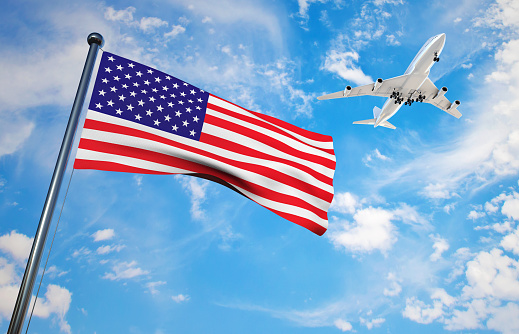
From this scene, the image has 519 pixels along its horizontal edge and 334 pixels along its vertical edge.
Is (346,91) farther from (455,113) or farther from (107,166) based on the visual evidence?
(107,166)

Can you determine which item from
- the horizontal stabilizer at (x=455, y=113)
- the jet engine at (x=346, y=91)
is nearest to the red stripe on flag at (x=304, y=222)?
the jet engine at (x=346, y=91)

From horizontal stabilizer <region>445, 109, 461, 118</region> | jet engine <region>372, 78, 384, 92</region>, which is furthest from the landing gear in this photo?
horizontal stabilizer <region>445, 109, 461, 118</region>

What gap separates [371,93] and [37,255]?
1825 inches

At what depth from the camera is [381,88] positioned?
4650 centimetres

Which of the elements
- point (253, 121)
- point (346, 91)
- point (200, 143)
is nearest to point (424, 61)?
point (346, 91)

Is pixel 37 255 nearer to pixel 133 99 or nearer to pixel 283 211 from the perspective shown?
pixel 133 99

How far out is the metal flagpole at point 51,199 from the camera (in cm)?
475

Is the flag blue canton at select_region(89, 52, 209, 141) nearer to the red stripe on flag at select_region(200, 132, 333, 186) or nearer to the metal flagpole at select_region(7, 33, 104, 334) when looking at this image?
the red stripe on flag at select_region(200, 132, 333, 186)

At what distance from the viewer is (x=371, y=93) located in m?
47.3

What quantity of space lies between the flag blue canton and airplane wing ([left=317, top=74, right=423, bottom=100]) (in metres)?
38.5

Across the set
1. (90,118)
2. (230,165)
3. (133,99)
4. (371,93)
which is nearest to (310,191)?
(230,165)

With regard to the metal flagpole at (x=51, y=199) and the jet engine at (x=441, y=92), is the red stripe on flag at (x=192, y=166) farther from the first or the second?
the jet engine at (x=441, y=92)

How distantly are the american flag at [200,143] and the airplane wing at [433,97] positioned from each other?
39.6 meters

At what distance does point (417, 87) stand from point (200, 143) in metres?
42.0
